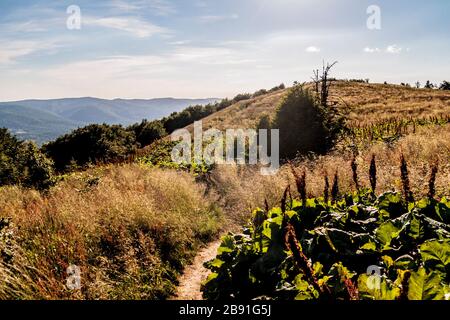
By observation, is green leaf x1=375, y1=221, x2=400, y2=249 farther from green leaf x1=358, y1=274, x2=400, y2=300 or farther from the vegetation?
green leaf x1=358, y1=274, x2=400, y2=300

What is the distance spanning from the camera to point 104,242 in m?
5.91

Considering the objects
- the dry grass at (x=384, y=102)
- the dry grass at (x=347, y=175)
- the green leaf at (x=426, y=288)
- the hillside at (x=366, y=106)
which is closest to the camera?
the green leaf at (x=426, y=288)

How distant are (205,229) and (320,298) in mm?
5272

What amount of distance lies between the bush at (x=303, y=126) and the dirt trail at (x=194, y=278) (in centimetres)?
689

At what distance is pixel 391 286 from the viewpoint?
2.31m

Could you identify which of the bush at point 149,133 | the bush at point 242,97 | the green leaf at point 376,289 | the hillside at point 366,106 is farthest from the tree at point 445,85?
the green leaf at point 376,289

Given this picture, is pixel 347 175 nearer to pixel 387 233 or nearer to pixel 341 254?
pixel 387 233

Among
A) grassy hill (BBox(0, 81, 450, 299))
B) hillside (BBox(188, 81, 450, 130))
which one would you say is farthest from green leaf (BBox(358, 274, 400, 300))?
hillside (BBox(188, 81, 450, 130))

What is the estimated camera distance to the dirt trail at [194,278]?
17.0ft

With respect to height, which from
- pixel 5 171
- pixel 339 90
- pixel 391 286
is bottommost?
pixel 5 171

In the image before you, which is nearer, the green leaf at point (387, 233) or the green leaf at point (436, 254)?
the green leaf at point (436, 254)

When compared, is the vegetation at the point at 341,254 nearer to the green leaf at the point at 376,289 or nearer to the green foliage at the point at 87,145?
the green leaf at the point at 376,289
